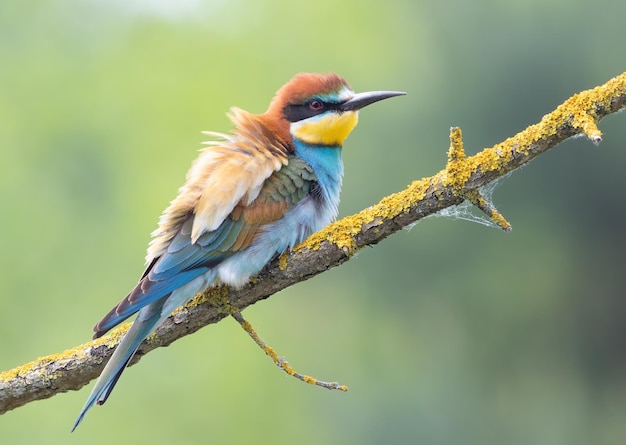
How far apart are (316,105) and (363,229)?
956 millimetres

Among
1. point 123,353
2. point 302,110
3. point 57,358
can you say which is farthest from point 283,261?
point 302,110

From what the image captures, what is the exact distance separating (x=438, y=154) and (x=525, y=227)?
111 cm

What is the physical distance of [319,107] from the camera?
312 cm

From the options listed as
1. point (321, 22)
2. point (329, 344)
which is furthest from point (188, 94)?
point (329, 344)

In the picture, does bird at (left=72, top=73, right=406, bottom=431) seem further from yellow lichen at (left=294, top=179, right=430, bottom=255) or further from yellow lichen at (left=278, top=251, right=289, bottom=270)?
yellow lichen at (left=294, top=179, right=430, bottom=255)

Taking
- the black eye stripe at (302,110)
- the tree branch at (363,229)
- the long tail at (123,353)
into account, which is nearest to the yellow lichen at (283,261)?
the tree branch at (363,229)

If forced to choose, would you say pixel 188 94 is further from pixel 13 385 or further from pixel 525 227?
pixel 13 385

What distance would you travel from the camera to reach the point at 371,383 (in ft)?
28.1

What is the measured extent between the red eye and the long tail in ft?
3.12

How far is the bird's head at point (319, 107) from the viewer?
3.04 meters

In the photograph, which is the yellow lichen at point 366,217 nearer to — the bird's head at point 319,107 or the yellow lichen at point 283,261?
the yellow lichen at point 283,261

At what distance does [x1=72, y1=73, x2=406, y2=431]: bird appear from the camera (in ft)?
8.13

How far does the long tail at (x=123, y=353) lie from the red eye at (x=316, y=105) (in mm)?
952

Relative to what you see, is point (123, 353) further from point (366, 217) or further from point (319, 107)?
point (319, 107)
